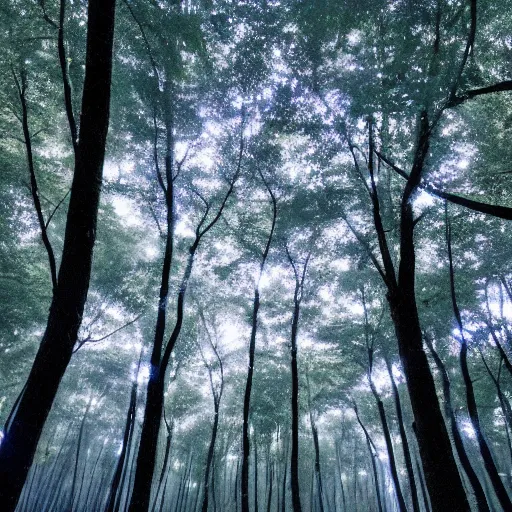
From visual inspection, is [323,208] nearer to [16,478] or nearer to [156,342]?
[156,342]

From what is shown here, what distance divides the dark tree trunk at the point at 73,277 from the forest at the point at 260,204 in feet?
0.09

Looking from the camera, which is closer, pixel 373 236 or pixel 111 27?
pixel 111 27

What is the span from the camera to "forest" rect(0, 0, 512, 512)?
6562 millimetres

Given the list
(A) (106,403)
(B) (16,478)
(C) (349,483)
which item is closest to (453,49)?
(B) (16,478)

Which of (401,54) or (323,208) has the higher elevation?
(323,208)

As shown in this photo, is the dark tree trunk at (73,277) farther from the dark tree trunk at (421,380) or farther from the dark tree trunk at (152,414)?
the dark tree trunk at (421,380)

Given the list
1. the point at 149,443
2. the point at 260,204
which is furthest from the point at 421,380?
the point at 260,204

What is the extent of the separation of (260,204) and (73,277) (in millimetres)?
15169

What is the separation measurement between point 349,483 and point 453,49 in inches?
2300

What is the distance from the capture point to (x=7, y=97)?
1090 cm

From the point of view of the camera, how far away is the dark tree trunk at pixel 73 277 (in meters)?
3.42

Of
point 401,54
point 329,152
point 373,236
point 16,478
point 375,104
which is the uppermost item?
point 329,152

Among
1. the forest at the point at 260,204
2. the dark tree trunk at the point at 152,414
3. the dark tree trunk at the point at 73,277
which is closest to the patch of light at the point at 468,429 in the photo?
the forest at the point at 260,204

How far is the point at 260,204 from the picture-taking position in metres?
18.9
